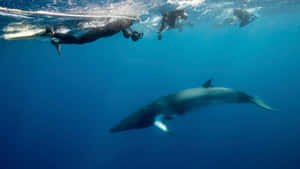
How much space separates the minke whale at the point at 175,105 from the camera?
21.6ft

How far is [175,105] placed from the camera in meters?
6.83

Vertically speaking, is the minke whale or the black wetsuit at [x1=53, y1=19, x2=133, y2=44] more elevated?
the black wetsuit at [x1=53, y1=19, x2=133, y2=44]

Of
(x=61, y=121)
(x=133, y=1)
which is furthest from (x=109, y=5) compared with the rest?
(x=61, y=121)

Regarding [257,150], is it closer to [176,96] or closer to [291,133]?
[291,133]

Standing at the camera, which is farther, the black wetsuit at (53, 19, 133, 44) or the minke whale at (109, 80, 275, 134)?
the minke whale at (109, 80, 275, 134)

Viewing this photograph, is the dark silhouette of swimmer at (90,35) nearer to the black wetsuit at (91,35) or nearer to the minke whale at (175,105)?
the black wetsuit at (91,35)

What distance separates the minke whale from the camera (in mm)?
6586

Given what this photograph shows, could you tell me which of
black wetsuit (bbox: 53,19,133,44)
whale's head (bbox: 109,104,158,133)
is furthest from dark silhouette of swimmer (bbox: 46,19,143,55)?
whale's head (bbox: 109,104,158,133)

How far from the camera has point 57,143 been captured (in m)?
24.7

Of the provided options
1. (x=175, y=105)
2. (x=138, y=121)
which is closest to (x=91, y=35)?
(x=138, y=121)

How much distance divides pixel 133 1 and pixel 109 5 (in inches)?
53.7

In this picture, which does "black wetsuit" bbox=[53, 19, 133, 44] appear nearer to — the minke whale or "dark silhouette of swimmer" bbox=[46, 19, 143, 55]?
"dark silhouette of swimmer" bbox=[46, 19, 143, 55]

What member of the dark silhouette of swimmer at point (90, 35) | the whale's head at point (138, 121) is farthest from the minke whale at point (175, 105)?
the dark silhouette of swimmer at point (90, 35)

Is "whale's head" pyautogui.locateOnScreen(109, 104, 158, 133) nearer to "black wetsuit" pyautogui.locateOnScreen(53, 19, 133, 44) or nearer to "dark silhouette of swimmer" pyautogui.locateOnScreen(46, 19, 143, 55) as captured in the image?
"dark silhouette of swimmer" pyautogui.locateOnScreen(46, 19, 143, 55)
